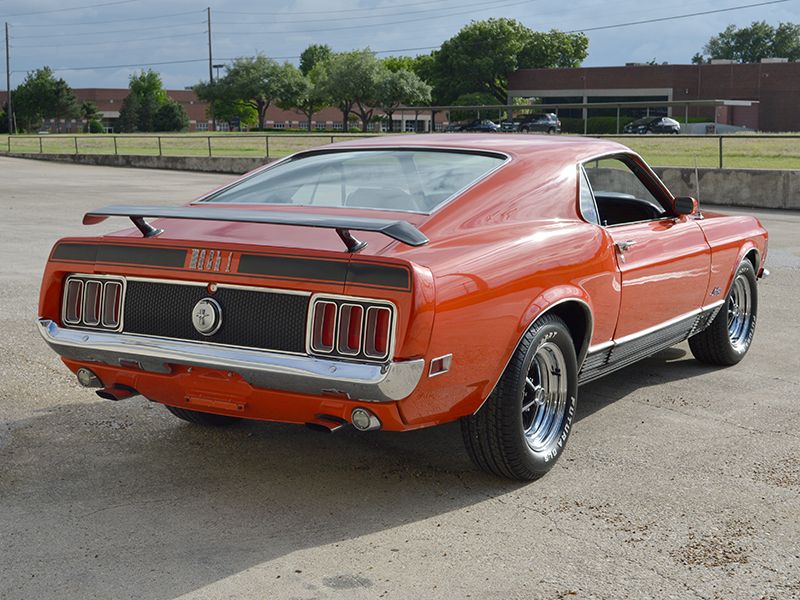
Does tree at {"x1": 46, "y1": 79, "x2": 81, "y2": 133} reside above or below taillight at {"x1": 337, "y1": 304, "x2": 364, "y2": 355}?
above

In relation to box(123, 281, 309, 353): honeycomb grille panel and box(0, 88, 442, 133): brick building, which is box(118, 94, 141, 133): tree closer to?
box(0, 88, 442, 133): brick building

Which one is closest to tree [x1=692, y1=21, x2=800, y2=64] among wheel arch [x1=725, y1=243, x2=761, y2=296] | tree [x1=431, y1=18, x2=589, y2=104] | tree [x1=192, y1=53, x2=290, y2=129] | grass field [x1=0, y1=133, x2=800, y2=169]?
tree [x1=431, y1=18, x2=589, y2=104]

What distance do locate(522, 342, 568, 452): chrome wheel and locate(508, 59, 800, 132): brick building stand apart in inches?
2671

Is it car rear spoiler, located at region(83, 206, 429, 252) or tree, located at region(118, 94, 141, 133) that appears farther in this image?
tree, located at region(118, 94, 141, 133)

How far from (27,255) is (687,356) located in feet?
24.6

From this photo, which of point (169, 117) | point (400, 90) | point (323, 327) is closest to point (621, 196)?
point (323, 327)

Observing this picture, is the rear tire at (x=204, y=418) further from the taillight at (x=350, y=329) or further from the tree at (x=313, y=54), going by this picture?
the tree at (x=313, y=54)

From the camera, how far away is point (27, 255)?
1004 cm

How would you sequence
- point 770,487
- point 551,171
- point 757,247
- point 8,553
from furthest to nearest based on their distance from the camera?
point 757,247
point 551,171
point 770,487
point 8,553

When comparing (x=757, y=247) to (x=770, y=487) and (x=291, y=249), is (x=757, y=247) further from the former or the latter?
(x=291, y=249)

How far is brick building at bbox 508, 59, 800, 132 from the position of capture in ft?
236

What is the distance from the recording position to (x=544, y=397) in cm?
388

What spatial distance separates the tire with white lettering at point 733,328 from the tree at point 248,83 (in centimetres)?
9367

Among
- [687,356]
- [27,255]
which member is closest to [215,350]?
[687,356]
